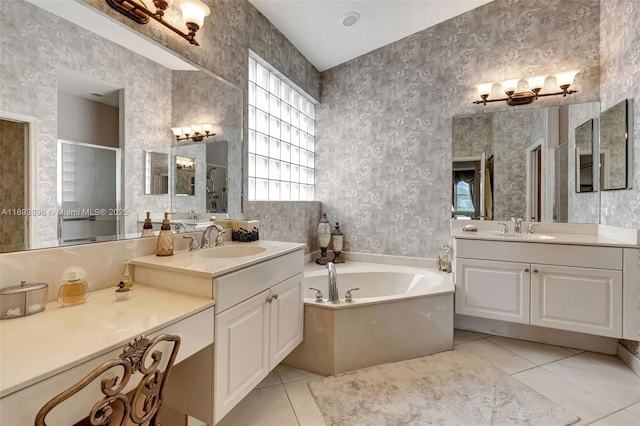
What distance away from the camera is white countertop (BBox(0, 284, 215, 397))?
2.31ft

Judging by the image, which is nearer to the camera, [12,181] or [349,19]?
[12,181]

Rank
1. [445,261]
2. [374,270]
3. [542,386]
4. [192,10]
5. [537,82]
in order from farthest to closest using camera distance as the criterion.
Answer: [374,270] → [445,261] → [537,82] → [542,386] → [192,10]

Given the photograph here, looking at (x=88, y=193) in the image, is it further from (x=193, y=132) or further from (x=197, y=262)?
(x=193, y=132)

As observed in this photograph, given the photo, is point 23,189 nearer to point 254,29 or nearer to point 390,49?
point 254,29

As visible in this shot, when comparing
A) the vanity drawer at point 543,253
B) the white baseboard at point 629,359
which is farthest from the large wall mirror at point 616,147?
the white baseboard at point 629,359

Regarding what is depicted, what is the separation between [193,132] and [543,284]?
265cm

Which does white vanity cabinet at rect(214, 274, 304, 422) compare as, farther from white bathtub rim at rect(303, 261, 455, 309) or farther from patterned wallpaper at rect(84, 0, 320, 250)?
patterned wallpaper at rect(84, 0, 320, 250)

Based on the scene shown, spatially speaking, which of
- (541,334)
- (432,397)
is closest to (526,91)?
(541,334)

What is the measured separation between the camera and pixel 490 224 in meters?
2.79

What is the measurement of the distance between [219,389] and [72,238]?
0.88 metres

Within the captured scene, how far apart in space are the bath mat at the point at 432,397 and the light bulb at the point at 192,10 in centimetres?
226

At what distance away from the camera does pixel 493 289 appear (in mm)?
2309

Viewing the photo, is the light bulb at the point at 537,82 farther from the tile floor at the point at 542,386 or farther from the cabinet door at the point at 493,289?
the tile floor at the point at 542,386

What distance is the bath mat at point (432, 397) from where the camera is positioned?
5.15 feet
